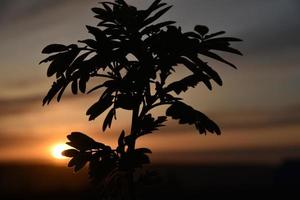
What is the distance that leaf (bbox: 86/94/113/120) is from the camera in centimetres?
708

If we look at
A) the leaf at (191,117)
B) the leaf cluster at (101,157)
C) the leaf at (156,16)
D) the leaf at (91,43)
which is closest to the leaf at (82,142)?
the leaf cluster at (101,157)

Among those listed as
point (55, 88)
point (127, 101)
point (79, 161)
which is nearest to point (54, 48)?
point (55, 88)

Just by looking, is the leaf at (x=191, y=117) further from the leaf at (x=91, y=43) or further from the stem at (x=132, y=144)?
the leaf at (x=91, y=43)

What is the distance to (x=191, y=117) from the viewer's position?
6.97 meters

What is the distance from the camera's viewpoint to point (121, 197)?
24.3 feet

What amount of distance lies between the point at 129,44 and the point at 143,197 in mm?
1886

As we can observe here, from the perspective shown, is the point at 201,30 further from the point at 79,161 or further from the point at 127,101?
the point at 79,161

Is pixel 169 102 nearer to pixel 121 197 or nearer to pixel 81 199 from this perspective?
pixel 121 197

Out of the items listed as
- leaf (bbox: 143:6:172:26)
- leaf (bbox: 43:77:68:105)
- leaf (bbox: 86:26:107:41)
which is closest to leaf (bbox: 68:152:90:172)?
leaf (bbox: 43:77:68:105)

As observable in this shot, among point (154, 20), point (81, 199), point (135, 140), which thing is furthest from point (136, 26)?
point (81, 199)

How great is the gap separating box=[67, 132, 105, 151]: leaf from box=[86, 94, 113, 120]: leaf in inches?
14.2

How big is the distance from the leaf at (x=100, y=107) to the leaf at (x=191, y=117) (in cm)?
61

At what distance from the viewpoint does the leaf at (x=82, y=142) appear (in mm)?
7355

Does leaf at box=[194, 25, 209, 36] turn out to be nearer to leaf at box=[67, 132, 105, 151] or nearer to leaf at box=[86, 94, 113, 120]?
leaf at box=[86, 94, 113, 120]
